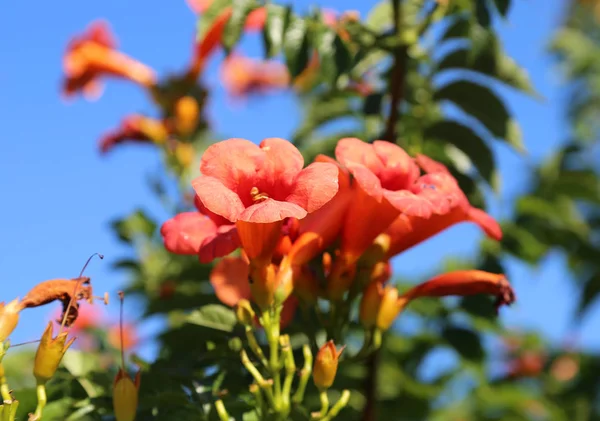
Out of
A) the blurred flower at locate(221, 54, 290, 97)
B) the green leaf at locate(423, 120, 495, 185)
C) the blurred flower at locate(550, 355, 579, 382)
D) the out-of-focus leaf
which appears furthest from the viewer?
the blurred flower at locate(221, 54, 290, 97)

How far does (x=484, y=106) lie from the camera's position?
3.07m

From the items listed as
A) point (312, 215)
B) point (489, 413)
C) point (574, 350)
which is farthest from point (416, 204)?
point (574, 350)

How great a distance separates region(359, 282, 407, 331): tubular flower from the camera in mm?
2430

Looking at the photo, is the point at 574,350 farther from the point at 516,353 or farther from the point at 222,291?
the point at 222,291

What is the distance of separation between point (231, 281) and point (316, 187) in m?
0.65

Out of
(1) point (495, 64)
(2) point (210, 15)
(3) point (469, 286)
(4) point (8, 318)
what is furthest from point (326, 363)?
(1) point (495, 64)

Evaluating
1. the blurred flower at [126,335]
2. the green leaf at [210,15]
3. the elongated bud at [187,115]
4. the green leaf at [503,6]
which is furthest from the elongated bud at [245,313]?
the blurred flower at [126,335]

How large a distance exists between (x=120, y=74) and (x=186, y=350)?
4.31 metres

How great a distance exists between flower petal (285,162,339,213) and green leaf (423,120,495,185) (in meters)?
1.21

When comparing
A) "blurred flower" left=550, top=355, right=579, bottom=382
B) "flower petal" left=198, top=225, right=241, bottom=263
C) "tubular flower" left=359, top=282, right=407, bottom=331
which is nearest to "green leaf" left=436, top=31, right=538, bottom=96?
"tubular flower" left=359, top=282, right=407, bottom=331

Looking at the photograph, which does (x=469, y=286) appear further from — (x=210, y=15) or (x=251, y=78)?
(x=251, y=78)

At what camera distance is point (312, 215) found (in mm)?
2336

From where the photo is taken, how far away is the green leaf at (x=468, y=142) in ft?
10.0

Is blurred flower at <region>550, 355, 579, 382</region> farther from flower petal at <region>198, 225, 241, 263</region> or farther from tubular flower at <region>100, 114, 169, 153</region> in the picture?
flower petal at <region>198, 225, 241, 263</region>
